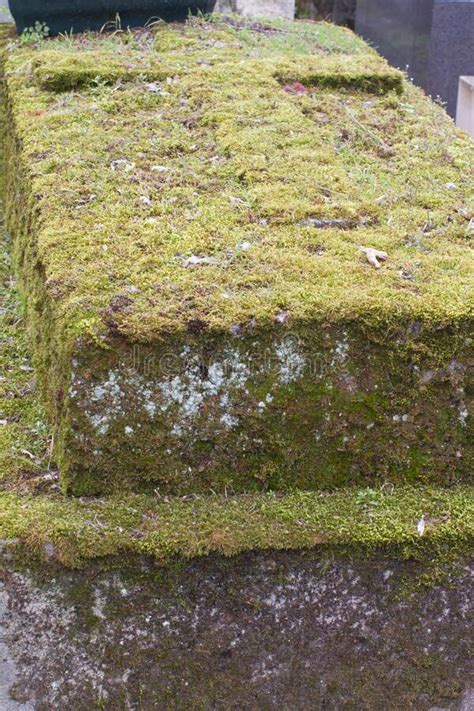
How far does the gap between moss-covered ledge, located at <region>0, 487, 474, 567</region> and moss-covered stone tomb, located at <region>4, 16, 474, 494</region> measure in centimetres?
7

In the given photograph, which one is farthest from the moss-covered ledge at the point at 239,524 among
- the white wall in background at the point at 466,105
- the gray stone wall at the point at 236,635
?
the white wall in background at the point at 466,105

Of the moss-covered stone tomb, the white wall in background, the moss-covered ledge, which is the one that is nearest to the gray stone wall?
the moss-covered ledge

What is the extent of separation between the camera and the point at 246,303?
Answer: 9.55 ft

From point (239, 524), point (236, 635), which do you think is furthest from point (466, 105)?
point (236, 635)

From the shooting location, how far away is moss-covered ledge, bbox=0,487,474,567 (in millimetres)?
2758

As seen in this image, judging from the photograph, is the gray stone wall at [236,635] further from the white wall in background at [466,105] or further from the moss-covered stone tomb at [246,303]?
the white wall in background at [466,105]

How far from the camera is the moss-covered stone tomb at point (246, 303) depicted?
9.36 ft

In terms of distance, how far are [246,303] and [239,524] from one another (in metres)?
0.69

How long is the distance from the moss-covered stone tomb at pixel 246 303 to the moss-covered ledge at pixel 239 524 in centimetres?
7

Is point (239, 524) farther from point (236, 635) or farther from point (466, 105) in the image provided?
point (466, 105)

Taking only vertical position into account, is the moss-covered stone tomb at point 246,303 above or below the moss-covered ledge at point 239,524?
above

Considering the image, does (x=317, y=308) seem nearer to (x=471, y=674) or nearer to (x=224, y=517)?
(x=224, y=517)

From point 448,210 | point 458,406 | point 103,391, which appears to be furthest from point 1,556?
point 448,210

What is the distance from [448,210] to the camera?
151 inches
